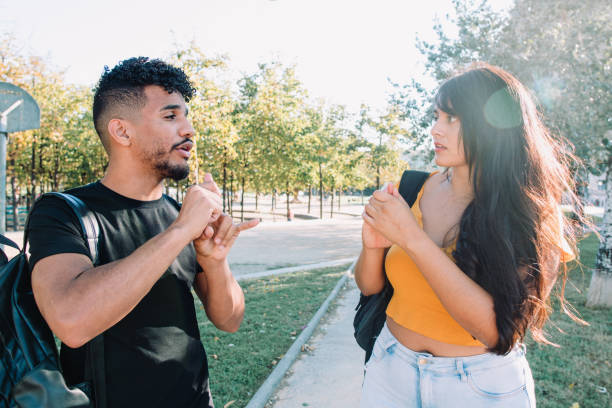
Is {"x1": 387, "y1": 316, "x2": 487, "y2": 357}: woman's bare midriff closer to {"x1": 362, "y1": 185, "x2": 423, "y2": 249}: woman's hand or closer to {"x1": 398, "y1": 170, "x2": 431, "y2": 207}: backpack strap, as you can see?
{"x1": 362, "y1": 185, "x2": 423, "y2": 249}: woman's hand

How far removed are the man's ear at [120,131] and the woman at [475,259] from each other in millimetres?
1134

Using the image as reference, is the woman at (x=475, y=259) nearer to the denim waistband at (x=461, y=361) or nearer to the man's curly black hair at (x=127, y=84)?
the denim waistband at (x=461, y=361)

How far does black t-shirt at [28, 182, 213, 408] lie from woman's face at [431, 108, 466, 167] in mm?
1397

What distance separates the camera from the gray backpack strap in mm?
1463

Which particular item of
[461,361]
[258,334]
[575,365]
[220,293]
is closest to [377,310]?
[461,361]

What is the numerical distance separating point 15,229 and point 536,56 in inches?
854

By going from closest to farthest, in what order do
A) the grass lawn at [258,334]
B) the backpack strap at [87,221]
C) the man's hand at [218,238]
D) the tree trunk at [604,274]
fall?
the backpack strap at [87,221] → the man's hand at [218,238] → the grass lawn at [258,334] → the tree trunk at [604,274]

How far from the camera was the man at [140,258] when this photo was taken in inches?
51.8

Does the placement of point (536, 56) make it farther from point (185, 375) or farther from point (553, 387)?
point (185, 375)

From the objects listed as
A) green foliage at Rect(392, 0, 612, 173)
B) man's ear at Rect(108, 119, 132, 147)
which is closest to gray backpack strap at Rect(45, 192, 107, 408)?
man's ear at Rect(108, 119, 132, 147)

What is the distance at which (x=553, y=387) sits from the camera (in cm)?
417

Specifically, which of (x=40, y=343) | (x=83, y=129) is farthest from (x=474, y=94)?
(x=83, y=129)

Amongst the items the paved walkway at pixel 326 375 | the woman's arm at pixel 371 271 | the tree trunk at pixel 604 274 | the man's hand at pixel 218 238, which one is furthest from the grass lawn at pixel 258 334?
the tree trunk at pixel 604 274

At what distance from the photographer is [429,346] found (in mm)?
1922
